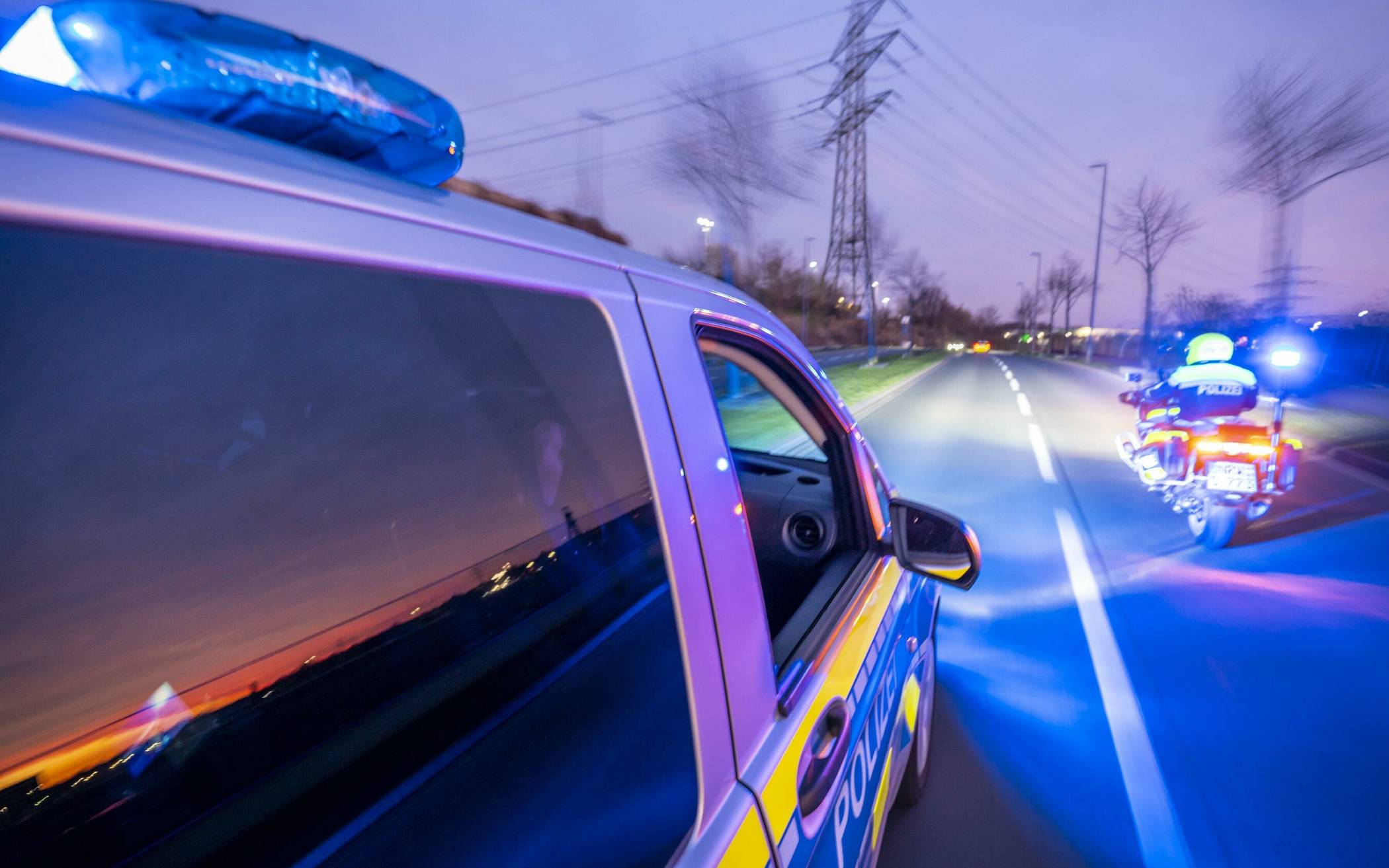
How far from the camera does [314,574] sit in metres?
0.87

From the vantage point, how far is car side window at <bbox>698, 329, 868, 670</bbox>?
1693 millimetres

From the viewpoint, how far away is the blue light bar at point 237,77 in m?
0.77

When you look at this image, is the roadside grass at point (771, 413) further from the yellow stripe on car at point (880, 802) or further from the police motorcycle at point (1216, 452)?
the police motorcycle at point (1216, 452)

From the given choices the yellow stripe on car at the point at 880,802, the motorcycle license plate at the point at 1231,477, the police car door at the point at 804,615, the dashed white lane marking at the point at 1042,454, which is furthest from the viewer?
the dashed white lane marking at the point at 1042,454

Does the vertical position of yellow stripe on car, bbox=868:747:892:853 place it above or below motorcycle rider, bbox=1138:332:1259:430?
below

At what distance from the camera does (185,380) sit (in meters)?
0.80

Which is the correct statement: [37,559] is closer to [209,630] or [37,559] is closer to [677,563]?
[209,630]

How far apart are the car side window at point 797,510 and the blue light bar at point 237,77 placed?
0.64m

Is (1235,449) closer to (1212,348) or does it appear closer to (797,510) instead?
(1212,348)

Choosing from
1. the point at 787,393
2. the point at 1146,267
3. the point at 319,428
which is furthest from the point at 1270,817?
the point at 1146,267

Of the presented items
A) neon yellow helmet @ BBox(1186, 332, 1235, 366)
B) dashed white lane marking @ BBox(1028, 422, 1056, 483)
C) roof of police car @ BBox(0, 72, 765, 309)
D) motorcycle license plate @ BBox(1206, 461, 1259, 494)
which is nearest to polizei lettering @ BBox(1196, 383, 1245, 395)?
neon yellow helmet @ BBox(1186, 332, 1235, 366)

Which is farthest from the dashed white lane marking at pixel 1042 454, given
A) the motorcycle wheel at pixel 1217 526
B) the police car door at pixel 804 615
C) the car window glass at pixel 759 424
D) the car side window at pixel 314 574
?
the car side window at pixel 314 574

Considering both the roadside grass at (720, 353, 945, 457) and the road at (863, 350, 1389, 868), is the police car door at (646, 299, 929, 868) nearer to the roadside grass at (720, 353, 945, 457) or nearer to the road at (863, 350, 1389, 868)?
the roadside grass at (720, 353, 945, 457)

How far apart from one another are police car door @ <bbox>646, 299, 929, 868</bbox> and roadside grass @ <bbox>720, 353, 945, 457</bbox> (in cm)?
65
